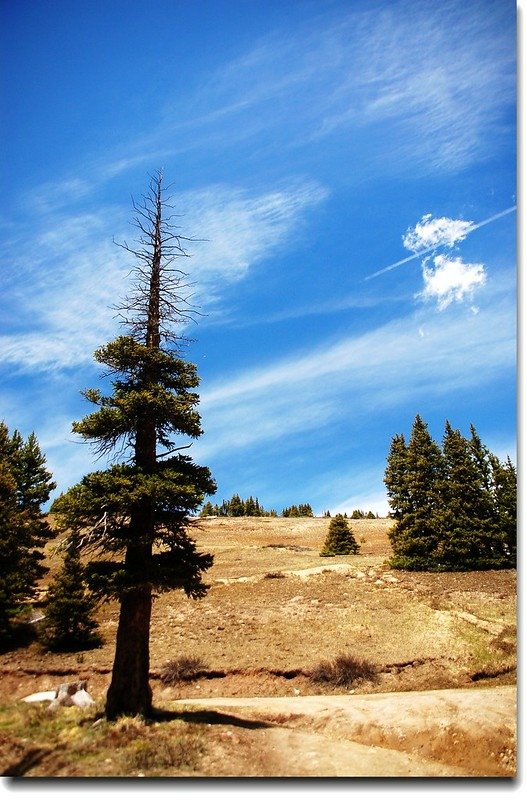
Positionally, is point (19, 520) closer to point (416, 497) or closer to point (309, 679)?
point (309, 679)

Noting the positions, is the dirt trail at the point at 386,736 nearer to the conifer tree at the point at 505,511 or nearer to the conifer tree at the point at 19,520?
the conifer tree at the point at 19,520

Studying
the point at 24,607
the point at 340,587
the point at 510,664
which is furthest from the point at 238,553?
the point at 510,664

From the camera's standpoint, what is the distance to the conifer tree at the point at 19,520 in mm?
24297

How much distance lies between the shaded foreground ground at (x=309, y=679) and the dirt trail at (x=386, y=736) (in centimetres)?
5

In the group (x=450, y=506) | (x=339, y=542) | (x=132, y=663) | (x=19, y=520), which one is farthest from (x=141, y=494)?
(x=339, y=542)

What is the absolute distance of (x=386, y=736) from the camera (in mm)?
10797

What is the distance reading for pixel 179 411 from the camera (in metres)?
11.4

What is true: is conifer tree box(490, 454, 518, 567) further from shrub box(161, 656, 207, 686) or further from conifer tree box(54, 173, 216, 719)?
conifer tree box(54, 173, 216, 719)

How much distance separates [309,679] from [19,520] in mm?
18153

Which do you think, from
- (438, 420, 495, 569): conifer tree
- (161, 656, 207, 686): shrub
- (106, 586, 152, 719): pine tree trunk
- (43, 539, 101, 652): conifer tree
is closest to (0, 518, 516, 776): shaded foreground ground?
(161, 656, 207, 686): shrub

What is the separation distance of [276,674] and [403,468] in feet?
83.7

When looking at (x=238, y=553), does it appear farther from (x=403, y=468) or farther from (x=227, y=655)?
(x=227, y=655)

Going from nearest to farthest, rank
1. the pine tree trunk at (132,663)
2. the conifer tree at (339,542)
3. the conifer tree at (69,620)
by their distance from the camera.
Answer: the pine tree trunk at (132,663) < the conifer tree at (69,620) < the conifer tree at (339,542)

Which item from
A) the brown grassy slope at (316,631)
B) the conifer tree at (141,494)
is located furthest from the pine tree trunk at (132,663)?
the brown grassy slope at (316,631)
